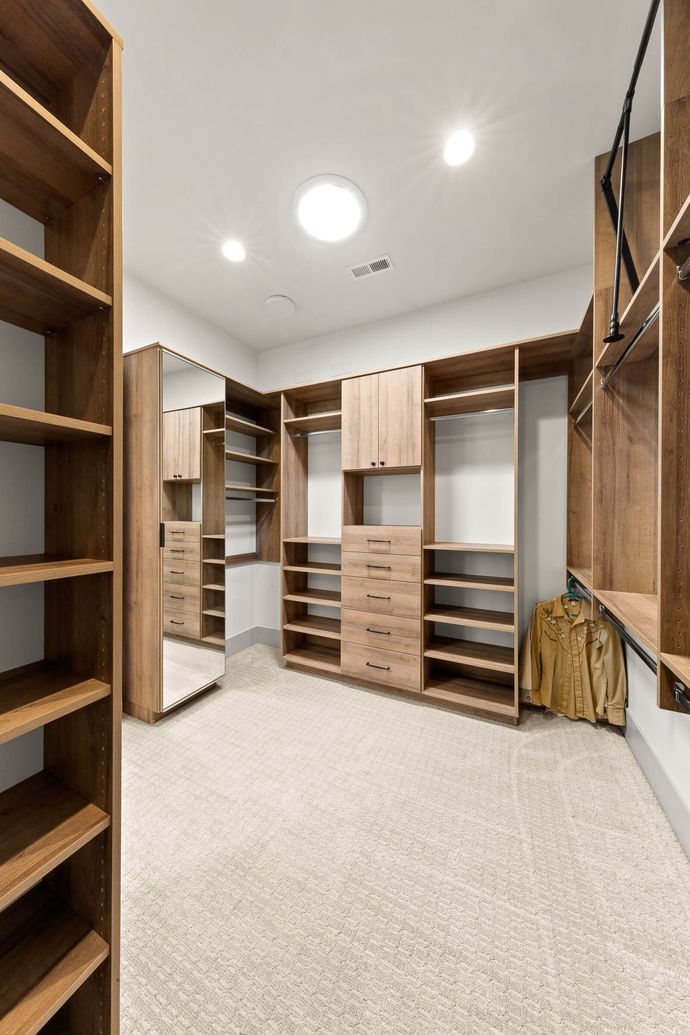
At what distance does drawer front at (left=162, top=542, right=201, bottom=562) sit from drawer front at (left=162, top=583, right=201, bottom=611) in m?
0.18

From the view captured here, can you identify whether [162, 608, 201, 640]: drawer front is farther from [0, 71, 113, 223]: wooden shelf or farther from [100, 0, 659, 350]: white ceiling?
[100, 0, 659, 350]: white ceiling

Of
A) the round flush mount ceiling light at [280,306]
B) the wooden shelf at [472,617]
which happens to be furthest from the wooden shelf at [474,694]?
the round flush mount ceiling light at [280,306]

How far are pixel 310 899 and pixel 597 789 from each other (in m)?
1.43

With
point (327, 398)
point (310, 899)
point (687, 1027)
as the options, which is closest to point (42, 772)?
point (310, 899)

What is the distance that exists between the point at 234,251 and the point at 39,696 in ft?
8.35

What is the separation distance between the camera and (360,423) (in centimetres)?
280

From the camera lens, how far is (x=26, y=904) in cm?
96

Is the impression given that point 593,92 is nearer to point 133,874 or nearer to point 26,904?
point 26,904

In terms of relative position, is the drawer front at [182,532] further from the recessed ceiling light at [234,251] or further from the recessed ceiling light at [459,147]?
A: the recessed ceiling light at [459,147]

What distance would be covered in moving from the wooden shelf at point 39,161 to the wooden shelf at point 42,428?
588mm

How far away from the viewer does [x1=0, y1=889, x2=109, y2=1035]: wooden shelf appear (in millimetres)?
748

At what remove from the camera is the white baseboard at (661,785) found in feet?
4.86

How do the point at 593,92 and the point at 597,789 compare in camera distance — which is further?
the point at 597,789

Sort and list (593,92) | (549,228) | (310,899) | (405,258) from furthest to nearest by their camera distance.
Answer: (405,258), (549,228), (593,92), (310,899)
